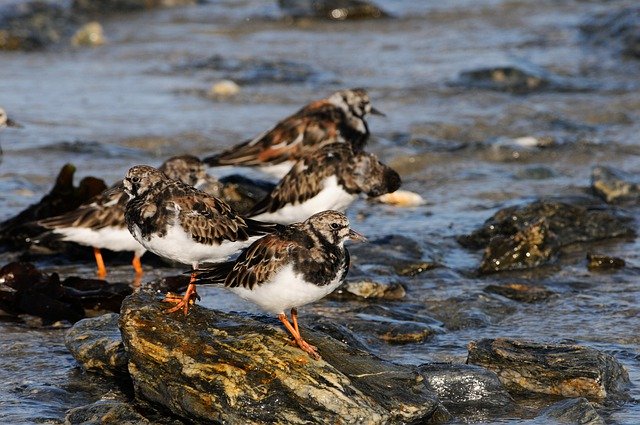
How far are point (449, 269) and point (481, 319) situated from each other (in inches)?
32.5

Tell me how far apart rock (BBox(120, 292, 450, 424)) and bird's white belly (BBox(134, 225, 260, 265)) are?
0.32m

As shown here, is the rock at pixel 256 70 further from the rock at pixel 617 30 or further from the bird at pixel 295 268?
the bird at pixel 295 268

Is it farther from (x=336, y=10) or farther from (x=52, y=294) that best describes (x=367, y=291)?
(x=336, y=10)

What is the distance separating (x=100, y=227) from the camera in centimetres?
564

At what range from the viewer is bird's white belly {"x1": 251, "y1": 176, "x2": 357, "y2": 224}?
5.88m

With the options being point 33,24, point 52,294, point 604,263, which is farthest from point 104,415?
point 33,24

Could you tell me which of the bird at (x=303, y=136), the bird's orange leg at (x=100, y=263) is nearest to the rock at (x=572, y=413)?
the bird's orange leg at (x=100, y=263)

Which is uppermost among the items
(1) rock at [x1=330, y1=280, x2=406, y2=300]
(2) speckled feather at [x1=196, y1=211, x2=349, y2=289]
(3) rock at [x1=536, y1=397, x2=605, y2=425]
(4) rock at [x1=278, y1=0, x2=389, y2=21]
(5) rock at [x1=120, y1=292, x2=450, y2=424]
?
(4) rock at [x1=278, y1=0, x2=389, y2=21]

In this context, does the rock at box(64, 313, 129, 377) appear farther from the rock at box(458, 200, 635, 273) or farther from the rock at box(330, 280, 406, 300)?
the rock at box(458, 200, 635, 273)

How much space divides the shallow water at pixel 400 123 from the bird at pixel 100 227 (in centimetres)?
17

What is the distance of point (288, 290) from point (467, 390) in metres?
0.73

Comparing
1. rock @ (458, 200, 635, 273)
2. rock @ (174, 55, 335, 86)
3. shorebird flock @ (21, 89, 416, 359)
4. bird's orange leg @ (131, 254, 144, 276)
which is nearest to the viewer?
shorebird flock @ (21, 89, 416, 359)

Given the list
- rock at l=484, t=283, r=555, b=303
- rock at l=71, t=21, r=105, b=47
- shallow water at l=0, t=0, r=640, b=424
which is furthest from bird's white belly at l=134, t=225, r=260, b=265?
rock at l=71, t=21, r=105, b=47

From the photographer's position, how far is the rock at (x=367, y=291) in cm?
521
